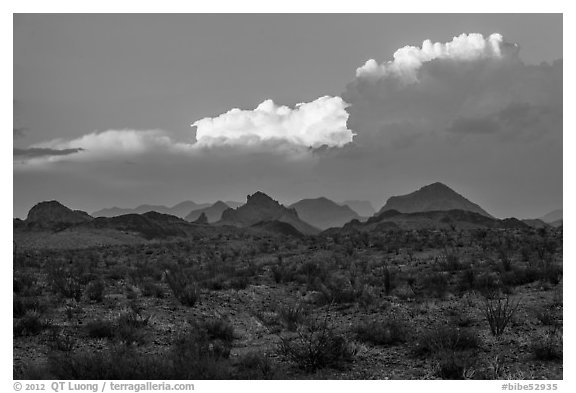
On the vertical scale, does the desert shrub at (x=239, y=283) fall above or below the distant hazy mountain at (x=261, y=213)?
below

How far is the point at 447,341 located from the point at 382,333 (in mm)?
1368

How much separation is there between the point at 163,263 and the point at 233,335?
42.8 feet

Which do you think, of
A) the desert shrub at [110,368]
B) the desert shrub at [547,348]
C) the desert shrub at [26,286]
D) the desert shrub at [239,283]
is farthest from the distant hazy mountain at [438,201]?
the desert shrub at [110,368]

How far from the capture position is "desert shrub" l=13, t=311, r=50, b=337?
10.7 metres

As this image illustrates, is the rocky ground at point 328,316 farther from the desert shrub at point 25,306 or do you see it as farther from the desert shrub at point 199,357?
the desert shrub at point 199,357

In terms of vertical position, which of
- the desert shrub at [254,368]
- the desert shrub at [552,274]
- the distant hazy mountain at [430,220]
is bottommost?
the desert shrub at [254,368]

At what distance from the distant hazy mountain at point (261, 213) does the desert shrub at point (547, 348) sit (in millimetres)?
149675

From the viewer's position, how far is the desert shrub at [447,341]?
356 inches

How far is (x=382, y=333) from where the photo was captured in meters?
9.99

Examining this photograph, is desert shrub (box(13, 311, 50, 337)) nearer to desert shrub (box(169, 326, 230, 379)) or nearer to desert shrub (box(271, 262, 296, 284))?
desert shrub (box(169, 326, 230, 379))

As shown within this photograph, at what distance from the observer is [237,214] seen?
548ft

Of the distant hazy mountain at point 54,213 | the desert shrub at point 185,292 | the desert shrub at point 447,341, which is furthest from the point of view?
the distant hazy mountain at point 54,213
